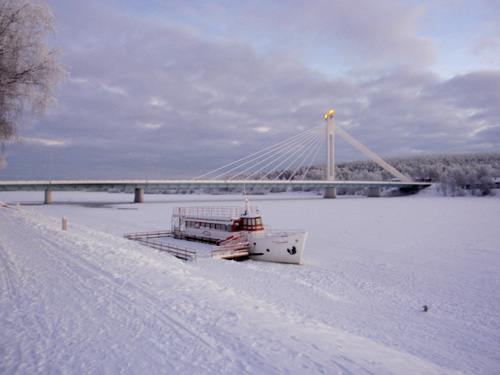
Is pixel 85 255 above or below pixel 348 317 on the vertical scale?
above

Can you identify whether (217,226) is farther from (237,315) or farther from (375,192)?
(375,192)

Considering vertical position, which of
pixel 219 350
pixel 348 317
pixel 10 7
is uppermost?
pixel 10 7

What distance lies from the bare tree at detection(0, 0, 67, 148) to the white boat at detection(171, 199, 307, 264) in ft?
39.5

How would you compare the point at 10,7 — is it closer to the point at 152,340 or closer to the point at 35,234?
the point at 35,234

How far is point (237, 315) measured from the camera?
7.45 m

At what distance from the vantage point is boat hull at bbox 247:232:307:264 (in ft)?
59.4

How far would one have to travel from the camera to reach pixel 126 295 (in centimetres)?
830

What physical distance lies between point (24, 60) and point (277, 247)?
14.1 meters

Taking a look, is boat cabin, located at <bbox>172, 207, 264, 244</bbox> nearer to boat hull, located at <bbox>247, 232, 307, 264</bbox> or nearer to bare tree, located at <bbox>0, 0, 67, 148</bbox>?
boat hull, located at <bbox>247, 232, 307, 264</bbox>

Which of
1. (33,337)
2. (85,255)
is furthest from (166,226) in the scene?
(33,337)

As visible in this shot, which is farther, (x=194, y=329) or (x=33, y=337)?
(x=194, y=329)

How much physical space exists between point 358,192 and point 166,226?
93980 mm

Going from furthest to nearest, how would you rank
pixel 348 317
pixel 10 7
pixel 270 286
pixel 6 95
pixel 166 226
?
pixel 166 226
pixel 270 286
pixel 6 95
pixel 10 7
pixel 348 317

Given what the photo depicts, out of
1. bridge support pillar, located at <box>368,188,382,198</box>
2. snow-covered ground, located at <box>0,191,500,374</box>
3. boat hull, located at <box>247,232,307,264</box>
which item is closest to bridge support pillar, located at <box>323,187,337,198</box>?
bridge support pillar, located at <box>368,188,382,198</box>
